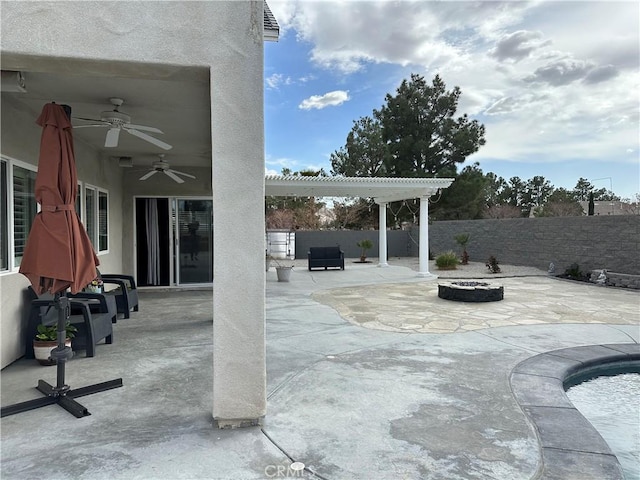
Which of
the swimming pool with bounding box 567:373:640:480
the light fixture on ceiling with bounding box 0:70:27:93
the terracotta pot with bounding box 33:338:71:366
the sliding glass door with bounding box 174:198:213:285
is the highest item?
the light fixture on ceiling with bounding box 0:70:27:93

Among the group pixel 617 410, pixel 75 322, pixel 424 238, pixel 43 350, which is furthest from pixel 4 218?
pixel 424 238

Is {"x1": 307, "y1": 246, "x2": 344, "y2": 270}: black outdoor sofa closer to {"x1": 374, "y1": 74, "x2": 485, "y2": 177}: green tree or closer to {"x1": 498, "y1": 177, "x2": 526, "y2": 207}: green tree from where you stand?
{"x1": 374, "y1": 74, "x2": 485, "y2": 177}: green tree

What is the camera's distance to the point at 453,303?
27.1 feet

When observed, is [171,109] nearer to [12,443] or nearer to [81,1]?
[81,1]

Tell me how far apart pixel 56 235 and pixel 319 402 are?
251cm

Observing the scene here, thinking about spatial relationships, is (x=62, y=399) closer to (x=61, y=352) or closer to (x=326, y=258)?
(x=61, y=352)

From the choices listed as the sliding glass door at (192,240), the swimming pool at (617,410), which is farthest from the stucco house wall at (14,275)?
the swimming pool at (617,410)

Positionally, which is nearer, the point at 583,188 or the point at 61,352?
the point at 61,352

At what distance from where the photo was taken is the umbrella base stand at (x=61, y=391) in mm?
3105

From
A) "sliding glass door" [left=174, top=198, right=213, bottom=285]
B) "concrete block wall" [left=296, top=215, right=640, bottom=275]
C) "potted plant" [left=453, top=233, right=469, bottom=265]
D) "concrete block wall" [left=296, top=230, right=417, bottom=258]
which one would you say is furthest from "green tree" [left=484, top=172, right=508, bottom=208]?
"sliding glass door" [left=174, top=198, right=213, bottom=285]

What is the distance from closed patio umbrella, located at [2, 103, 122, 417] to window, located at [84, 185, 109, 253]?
158 inches

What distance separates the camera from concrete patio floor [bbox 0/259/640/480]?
2.43 m

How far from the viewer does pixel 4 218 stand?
13.9 ft

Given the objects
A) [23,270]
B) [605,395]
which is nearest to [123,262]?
[23,270]
